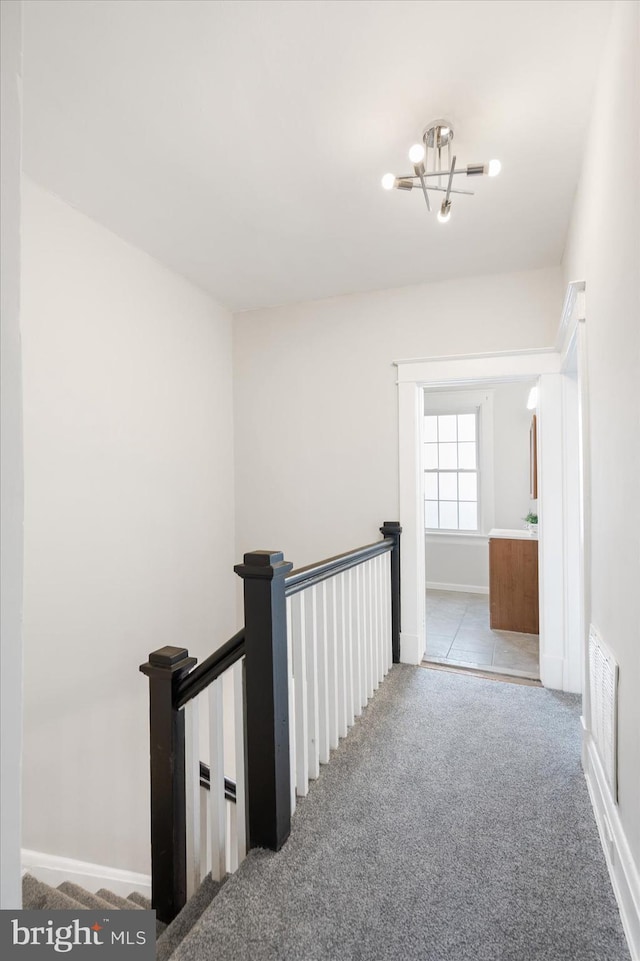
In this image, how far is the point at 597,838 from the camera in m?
1.67

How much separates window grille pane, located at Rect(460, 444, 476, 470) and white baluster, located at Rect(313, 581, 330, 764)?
4.37 metres

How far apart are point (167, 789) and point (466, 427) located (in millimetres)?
5316

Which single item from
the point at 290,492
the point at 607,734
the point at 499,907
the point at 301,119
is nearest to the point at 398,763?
the point at 499,907

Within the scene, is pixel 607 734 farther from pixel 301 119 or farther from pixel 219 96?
pixel 219 96

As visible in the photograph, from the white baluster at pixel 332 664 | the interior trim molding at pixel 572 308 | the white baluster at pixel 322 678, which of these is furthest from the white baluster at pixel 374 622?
the interior trim molding at pixel 572 308

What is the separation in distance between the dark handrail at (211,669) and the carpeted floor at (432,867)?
57cm

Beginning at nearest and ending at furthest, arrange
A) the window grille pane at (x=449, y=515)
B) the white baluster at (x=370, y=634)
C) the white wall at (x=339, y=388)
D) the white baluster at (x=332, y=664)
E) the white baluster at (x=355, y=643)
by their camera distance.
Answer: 1. the white baluster at (x=332, y=664)
2. the white baluster at (x=355, y=643)
3. the white baluster at (x=370, y=634)
4. the white wall at (x=339, y=388)
5. the window grille pane at (x=449, y=515)

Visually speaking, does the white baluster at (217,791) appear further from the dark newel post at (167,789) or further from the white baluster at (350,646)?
the white baluster at (350,646)

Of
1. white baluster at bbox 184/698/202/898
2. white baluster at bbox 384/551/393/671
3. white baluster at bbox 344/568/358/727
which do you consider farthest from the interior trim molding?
white baluster at bbox 184/698/202/898

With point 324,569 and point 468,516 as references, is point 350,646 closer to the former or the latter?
point 324,569

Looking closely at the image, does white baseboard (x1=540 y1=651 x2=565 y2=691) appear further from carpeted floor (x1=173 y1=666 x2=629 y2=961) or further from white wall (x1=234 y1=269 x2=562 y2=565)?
white wall (x1=234 y1=269 x2=562 y2=565)

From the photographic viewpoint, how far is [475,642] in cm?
402

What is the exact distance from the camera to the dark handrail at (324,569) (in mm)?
1830

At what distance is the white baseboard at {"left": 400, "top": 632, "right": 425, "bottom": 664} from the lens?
3.38 meters
